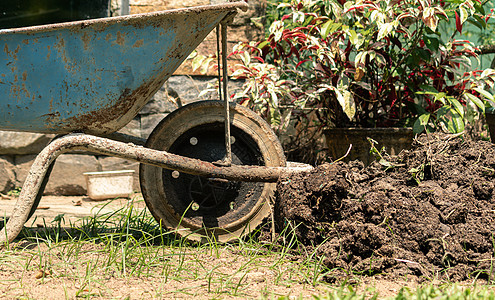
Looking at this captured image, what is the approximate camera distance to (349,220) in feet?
5.33

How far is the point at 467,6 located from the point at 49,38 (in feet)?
6.46

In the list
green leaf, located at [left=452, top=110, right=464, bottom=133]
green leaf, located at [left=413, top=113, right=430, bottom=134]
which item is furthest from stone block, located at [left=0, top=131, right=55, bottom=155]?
green leaf, located at [left=452, top=110, right=464, bottom=133]

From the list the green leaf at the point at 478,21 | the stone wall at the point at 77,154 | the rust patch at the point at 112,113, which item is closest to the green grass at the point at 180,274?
the rust patch at the point at 112,113

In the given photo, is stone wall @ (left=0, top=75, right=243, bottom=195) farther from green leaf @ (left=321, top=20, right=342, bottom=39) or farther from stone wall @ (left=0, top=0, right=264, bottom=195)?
green leaf @ (left=321, top=20, right=342, bottom=39)

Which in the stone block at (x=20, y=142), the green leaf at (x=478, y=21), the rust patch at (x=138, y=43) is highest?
the green leaf at (x=478, y=21)

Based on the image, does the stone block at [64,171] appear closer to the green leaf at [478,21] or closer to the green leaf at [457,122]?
the green leaf at [457,122]

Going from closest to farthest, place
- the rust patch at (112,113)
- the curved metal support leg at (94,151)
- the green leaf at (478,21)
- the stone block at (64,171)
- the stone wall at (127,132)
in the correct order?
1. the curved metal support leg at (94,151)
2. the rust patch at (112,113)
3. the green leaf at (478,21)
4. the stone wall at (127,132)
5. the stone block at (64,171)

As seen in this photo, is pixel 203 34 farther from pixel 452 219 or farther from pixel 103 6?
pixel 103 6

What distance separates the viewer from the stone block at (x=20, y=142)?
3355 mm

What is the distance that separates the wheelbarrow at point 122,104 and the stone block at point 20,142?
64.9 inches

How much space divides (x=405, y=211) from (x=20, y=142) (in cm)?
282

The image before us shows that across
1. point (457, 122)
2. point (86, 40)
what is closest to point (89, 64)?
point (86, 40)

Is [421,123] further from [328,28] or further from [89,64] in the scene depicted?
[89,64]

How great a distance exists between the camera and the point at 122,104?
5.95 ft
